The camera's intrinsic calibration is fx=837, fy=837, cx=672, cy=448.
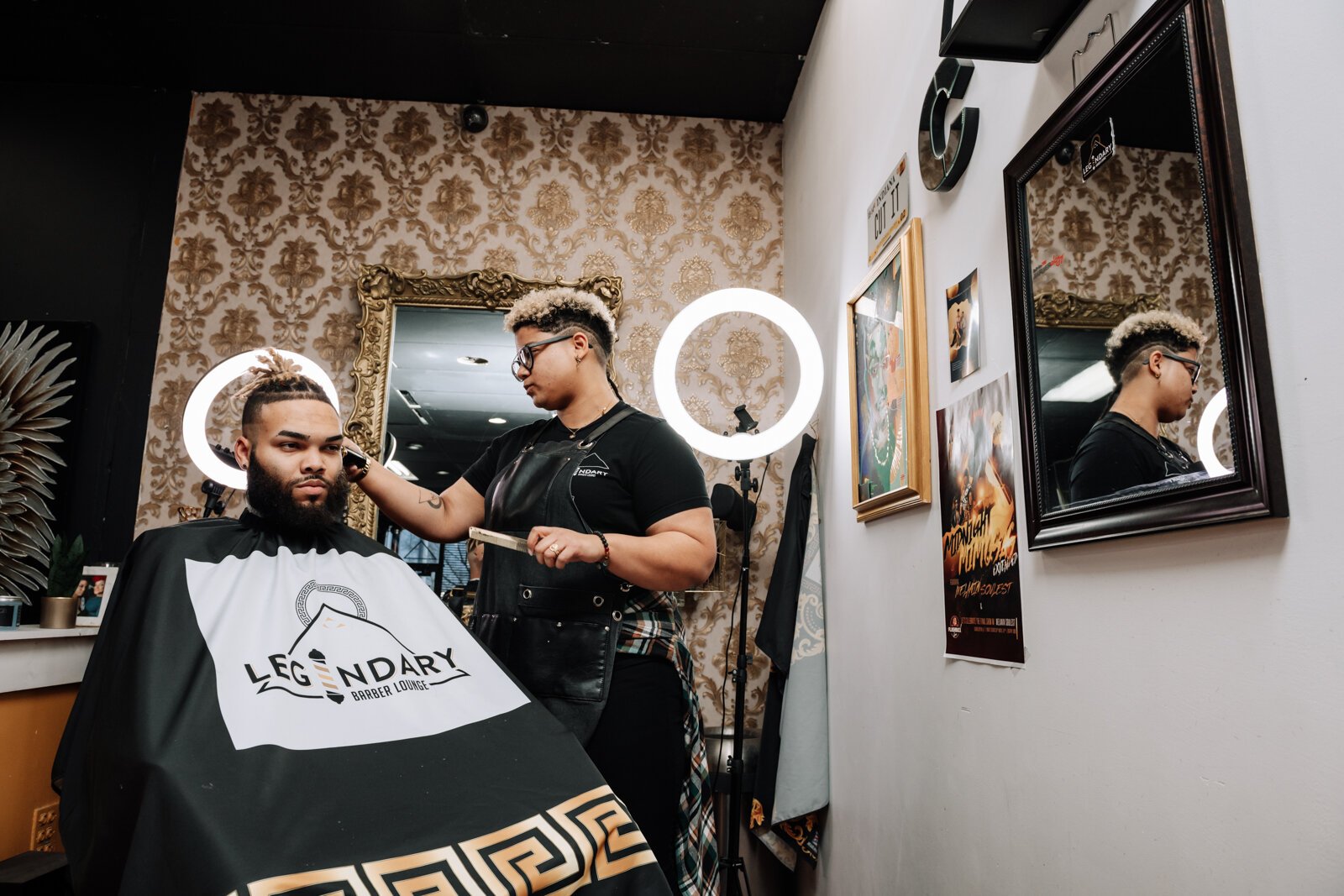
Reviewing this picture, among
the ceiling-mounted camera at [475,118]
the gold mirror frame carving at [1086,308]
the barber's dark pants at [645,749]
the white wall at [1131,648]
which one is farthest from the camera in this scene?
the ceiling-mounted camera at [475,118]

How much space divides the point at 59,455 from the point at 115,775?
211 centimetres

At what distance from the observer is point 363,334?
9.50ft

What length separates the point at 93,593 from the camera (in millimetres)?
2330

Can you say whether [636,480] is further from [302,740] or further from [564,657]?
[302,740]

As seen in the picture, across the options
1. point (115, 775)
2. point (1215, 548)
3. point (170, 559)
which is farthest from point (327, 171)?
point (1215, 548)

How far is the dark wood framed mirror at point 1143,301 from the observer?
2.78 ft

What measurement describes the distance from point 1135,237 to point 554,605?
119cm

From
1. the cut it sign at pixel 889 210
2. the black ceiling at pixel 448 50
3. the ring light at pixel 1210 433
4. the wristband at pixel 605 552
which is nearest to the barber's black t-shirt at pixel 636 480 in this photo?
the wristband at pixel 605 552

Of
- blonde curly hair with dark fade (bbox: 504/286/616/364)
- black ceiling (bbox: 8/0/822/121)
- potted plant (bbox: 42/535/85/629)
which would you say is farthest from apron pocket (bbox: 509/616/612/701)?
black ceiling (bbox: 8/0/822/121)

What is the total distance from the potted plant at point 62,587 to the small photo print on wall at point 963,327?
2.15 meters

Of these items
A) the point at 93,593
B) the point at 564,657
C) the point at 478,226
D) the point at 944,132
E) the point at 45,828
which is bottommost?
the point at 45,828

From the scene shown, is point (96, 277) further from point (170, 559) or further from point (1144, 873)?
point (1144, 873)

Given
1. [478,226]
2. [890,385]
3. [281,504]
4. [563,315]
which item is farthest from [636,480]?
[478,226]

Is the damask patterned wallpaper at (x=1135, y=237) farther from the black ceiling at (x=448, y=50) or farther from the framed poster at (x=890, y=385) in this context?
the black ceiling at (x=448, y=50)
